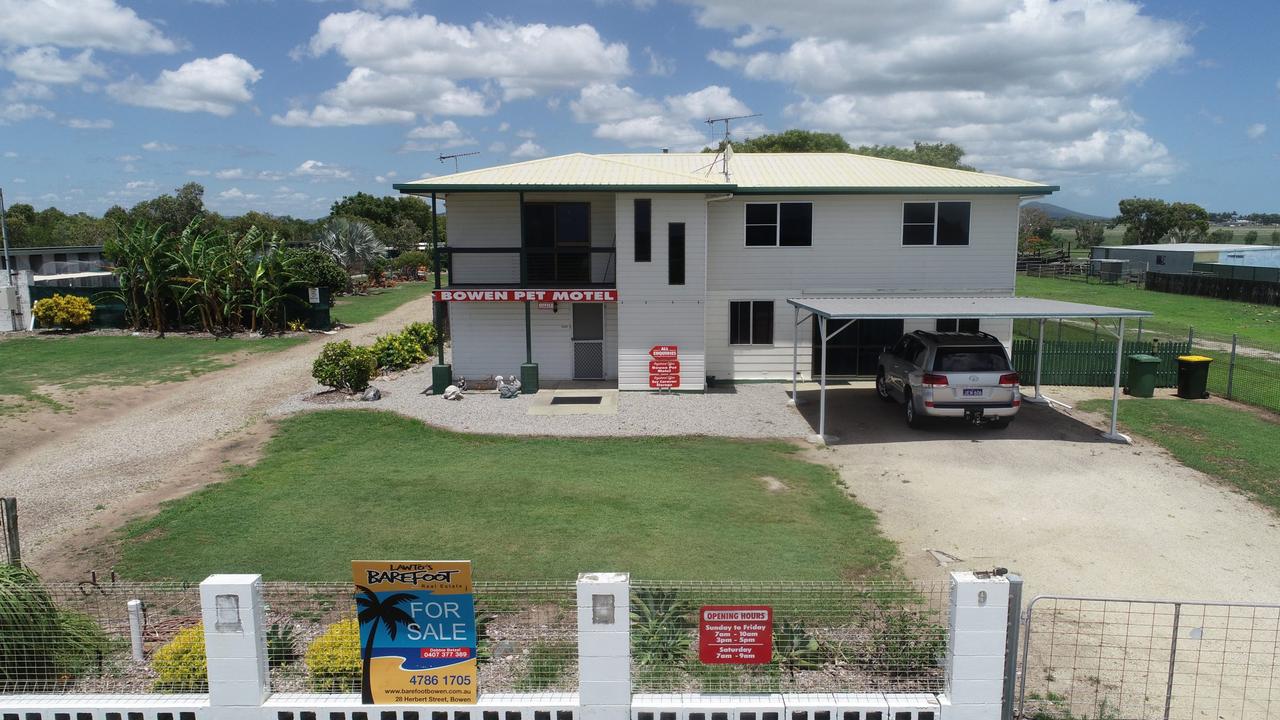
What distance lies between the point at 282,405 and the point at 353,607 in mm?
12017

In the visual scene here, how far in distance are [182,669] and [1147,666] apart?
25.5 ft

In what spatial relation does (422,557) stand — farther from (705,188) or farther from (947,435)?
(705,188)

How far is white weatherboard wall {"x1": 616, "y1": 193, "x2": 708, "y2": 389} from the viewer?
19594mm

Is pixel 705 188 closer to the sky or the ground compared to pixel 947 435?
closer to the sky

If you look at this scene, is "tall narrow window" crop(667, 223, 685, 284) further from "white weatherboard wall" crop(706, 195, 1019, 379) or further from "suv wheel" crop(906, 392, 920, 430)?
"suv wheel" crop(906, 392, 920, 430)

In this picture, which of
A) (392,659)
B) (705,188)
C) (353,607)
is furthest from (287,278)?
(392,659)

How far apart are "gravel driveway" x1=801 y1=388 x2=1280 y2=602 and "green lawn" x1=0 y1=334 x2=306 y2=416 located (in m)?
17.7

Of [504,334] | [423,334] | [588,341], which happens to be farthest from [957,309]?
[423,334]

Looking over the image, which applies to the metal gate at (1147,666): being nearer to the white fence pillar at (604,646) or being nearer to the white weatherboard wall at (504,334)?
the white fence pillar at (604,646)

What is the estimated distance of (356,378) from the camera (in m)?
19.2

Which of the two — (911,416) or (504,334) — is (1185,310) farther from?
(504,334)

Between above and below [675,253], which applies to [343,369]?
below

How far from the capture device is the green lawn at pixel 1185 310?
30.7 metres

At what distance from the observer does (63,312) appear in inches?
1158
